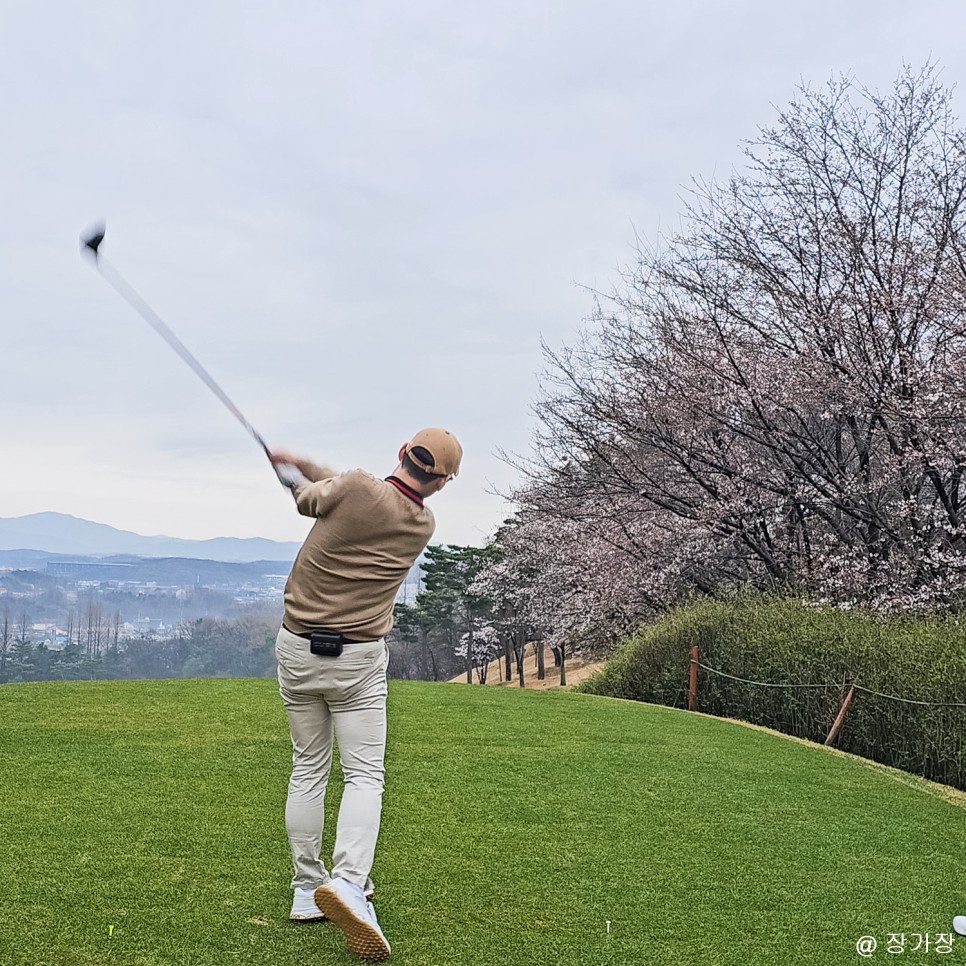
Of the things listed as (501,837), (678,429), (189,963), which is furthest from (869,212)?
(189,963)

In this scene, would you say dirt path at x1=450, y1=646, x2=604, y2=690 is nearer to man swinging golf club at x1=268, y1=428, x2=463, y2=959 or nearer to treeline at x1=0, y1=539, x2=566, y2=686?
treeline at x1=0, y1=539, x2=566, y2=686

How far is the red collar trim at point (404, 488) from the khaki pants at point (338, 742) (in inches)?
20.0

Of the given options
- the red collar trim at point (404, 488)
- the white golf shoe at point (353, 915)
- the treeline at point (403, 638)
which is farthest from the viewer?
the treeline at point (403, 638)

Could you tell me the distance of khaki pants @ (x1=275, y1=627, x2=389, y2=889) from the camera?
3.46 meters

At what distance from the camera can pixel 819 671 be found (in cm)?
1034

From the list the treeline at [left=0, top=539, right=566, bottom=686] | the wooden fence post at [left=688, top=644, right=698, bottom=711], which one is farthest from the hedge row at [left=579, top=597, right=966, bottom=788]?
the treeline at [left=0, top=539, right=566, bottom=686]

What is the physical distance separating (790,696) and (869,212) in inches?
278

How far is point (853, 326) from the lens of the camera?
13.7 meters

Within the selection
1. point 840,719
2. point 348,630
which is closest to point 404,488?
point 348,630

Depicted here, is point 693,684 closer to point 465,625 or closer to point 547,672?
point 547,672

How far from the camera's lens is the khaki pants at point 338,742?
346 centimetres

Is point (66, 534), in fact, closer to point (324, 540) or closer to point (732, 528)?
point (732, 528)

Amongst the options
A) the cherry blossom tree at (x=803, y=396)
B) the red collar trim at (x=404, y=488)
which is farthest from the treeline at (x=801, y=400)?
the red collar trim at (x=404, y=488)

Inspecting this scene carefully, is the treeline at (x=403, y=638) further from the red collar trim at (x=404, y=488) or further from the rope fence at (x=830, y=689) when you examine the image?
the red collar trim at (x=404, y=488)
